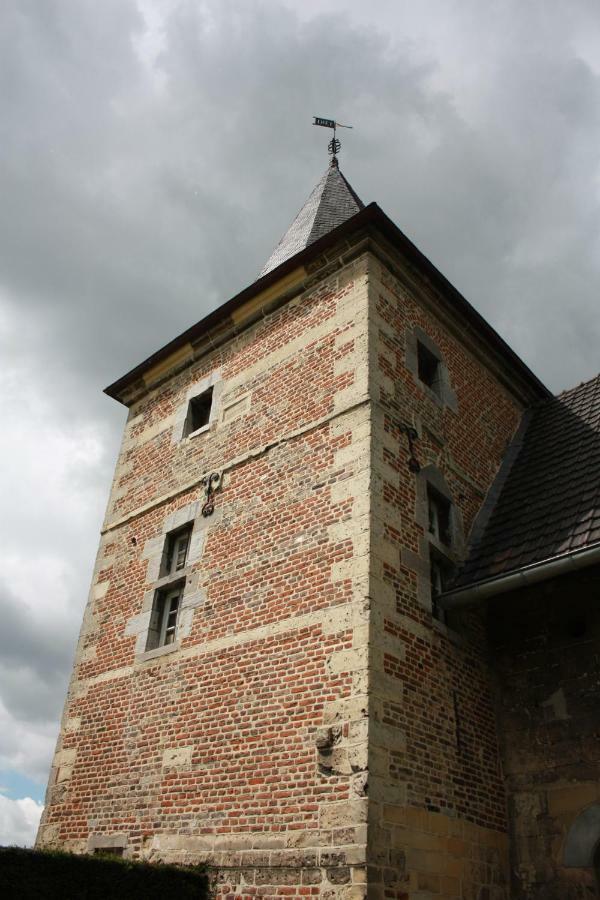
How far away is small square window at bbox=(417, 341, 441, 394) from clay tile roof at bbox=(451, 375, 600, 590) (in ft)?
5.52

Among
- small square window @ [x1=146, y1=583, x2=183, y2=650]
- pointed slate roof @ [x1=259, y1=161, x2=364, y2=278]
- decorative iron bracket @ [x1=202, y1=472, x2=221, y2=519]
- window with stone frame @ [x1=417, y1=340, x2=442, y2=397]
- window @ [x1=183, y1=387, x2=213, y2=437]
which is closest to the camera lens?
small square window @ [x1=146, y1=583, x2=183, y2=650]

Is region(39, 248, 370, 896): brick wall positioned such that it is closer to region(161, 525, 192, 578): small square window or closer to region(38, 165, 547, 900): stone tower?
region(38, 165, 547, 900): stone tower

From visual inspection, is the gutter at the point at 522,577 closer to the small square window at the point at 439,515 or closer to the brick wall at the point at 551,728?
the brick wall at the point at 551,728

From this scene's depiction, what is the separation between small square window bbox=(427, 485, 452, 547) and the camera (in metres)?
8.18

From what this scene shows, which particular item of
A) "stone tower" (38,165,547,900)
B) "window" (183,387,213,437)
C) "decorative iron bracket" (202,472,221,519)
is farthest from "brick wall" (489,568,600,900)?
"window" (183,387,213,437)

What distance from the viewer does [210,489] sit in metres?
9.13

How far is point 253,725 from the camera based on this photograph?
6.70 metres

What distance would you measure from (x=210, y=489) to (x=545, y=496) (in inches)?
170

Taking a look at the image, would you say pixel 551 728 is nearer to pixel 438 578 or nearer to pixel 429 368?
pixel 438 578

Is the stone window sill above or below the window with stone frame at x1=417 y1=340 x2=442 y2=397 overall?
below

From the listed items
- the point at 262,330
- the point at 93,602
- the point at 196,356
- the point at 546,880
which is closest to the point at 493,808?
the point at 546,880

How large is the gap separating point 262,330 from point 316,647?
5188 millimetres

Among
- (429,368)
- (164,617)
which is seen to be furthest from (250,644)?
(429,368)

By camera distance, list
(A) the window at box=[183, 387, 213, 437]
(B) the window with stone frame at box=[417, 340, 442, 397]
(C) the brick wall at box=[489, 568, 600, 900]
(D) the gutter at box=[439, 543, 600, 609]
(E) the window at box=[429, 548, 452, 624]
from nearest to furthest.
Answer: (C) the brick wall at box=[489, 568, 600, 900] < (D) the gutter at box=[439, 543, 600, 609] < (E) the window at box=[429, 548, 452, 624] < (B) the window with stone frame at box=[417, 340, 442, 397] < (A) the window at box=[183, 387, 213, 437]
